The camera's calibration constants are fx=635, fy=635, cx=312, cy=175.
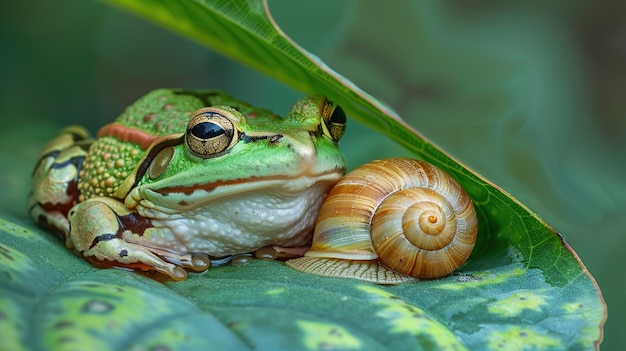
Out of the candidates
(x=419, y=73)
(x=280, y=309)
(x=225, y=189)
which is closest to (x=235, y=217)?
(x=225, y=189)

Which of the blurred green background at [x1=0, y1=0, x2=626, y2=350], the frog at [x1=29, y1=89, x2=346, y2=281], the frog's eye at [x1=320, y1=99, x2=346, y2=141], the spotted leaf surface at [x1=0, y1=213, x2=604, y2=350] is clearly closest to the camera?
the spotted leaf surface at [x1=0, y1=213, x2=604, y2=350]

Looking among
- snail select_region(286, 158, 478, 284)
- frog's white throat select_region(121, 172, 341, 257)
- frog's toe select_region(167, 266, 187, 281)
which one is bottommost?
frog's toe select_region(167, 266, 187, 281)

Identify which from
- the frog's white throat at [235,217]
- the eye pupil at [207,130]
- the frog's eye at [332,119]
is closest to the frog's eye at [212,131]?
the eye pupil at [207,130]

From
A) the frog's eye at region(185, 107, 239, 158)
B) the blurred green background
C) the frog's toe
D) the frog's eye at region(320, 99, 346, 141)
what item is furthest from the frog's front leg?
the blurred green background

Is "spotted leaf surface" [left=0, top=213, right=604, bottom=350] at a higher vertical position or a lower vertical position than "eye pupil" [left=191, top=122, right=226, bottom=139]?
lower

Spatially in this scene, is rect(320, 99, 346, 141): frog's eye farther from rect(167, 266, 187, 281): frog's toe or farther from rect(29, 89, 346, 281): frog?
rect(167, 266, 187, 281): frog's toe

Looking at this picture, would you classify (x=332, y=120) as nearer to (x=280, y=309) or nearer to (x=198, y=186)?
(x=198, y=186)

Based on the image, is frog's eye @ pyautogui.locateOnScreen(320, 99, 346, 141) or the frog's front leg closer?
the frog's front leg

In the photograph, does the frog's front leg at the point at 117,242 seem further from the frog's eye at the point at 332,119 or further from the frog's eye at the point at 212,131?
the frog's eye at the point at 332,119
